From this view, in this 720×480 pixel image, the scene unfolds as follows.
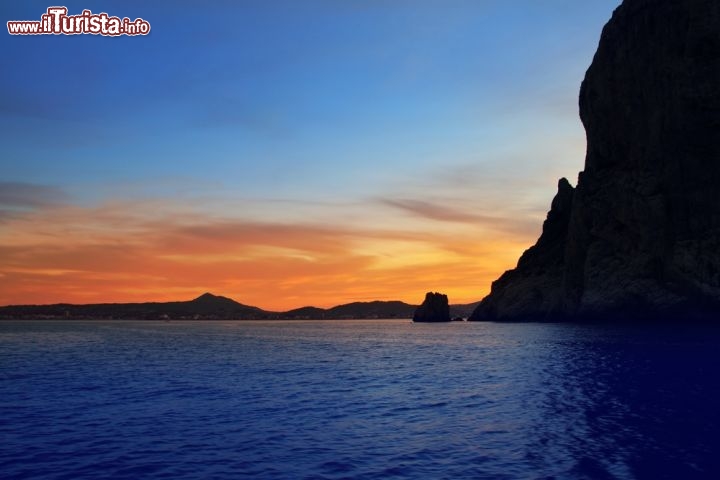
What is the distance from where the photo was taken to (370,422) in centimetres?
2588

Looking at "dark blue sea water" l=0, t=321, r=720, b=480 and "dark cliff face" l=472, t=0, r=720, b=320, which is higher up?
"dark cliff face" l=472, t=0, r=720, b=320

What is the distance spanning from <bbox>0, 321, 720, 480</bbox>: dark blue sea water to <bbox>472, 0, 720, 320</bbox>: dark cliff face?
6959 centimetres

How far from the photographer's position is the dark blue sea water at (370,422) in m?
18.4

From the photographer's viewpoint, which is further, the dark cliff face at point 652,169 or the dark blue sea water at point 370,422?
the dark cliff face at point 652,169

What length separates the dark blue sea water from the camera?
18.4 meters

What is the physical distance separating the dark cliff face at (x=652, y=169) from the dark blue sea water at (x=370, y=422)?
228 feet

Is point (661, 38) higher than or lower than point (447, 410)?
higher

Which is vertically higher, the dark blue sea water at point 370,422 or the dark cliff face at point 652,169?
the dark cliff face at point 652,169

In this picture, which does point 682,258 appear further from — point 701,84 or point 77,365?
point 77,365

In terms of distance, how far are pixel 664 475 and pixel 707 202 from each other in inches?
4546

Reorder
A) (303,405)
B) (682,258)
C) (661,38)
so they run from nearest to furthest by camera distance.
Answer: (303,405) → (682,258) → (661,38)

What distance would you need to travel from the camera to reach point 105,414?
28.8 metres

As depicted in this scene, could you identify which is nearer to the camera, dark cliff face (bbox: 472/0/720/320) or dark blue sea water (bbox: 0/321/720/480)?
dark blue sea water (bbox: 0/321/720/480)

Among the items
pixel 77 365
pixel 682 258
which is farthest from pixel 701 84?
pixel 77 365
